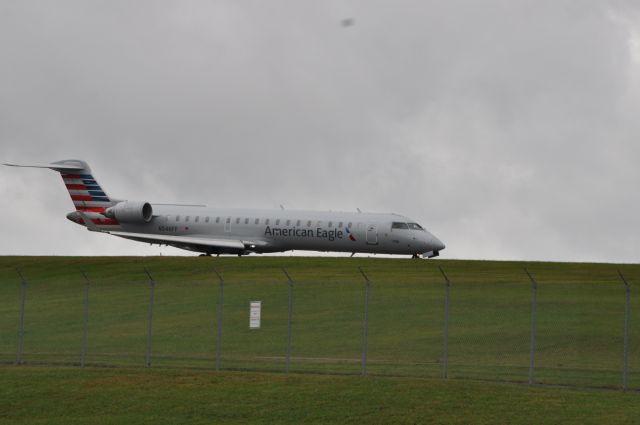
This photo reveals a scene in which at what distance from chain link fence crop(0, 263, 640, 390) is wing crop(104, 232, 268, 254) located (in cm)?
1441

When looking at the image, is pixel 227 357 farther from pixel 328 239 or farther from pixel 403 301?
pixel 328 239

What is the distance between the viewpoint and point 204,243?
65062mm

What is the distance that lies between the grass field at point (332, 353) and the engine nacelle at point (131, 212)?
12.8 m

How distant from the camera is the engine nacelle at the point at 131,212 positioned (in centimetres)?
6750

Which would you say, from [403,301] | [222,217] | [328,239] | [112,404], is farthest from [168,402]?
[222,217]

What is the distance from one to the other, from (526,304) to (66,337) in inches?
575

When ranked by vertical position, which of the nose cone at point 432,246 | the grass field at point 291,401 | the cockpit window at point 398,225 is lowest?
the grass field at point 291,401

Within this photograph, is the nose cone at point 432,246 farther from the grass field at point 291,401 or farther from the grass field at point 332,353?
the grass field at point 291,401

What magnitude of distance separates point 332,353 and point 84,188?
39.2 metres

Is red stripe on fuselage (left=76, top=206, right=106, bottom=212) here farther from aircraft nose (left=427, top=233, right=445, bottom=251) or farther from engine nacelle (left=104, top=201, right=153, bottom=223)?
aircraft nose (left=427, top=233, right=445, bottom=251)

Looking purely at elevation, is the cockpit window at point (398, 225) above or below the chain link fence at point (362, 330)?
above

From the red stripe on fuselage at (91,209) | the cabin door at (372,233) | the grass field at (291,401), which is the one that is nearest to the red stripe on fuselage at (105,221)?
the red stripe on fuselage at (91,209)

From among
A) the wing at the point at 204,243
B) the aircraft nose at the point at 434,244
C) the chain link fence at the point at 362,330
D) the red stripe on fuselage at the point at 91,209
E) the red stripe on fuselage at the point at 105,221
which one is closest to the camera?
the chain link fence at the point at 362,330

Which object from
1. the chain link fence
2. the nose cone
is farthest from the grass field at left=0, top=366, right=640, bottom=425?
the nose cone
